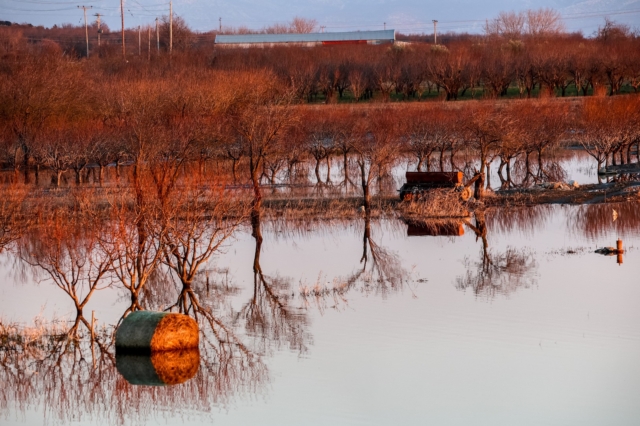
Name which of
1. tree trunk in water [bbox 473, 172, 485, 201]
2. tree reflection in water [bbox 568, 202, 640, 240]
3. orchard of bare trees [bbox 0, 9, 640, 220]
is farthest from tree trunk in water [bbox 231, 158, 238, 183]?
tree reflection in water [bbox 568, 202, 640, 240]

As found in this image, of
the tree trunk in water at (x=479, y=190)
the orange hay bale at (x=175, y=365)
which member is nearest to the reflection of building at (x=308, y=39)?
the tree trunk in water at (x=479, y=190)

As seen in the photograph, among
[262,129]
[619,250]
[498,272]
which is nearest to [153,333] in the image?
[498,272]

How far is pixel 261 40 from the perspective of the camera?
10544 cm

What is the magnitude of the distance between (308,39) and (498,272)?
3301 inches

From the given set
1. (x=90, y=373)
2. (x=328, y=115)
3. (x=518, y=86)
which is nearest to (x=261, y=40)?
(x=518, y=86)

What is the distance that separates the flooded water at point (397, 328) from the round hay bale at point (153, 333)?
262mm

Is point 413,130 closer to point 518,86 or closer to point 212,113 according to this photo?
point 212,113

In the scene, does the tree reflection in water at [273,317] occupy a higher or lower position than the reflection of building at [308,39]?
lower

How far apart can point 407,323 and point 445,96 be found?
168 feet

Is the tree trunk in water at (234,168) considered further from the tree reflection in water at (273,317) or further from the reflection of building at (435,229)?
the tree reflection in water at (273,317)

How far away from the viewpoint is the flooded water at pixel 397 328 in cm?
1476

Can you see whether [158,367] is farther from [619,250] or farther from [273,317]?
[619,250]

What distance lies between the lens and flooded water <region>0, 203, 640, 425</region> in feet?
48.4

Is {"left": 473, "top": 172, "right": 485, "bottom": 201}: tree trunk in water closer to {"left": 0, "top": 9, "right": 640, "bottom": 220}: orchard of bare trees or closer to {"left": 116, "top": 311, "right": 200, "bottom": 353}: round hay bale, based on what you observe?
{"left": 0, "top": 9, "right": 640, "bottom": 220}: orchard of bare trees
